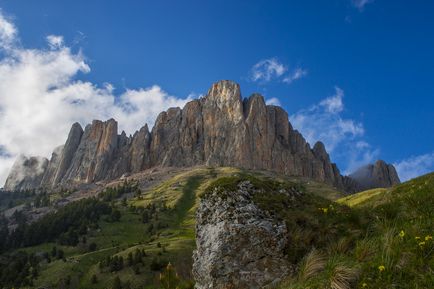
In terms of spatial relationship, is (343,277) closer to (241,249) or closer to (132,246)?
(241,249)

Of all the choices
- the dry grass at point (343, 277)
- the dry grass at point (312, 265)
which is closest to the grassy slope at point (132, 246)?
the dry grass at point (312, 265)

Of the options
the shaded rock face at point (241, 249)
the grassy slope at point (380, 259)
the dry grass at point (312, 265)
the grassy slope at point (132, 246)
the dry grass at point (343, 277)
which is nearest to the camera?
the grassy slope at point (380, 259)

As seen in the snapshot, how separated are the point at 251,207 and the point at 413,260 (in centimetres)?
611

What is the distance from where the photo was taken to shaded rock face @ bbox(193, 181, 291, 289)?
13555 mm

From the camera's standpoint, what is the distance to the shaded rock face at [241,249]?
13.6 metres

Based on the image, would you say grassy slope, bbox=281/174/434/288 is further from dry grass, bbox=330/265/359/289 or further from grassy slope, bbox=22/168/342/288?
grassy slope, bbox=22/168/342/288

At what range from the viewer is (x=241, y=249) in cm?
1397

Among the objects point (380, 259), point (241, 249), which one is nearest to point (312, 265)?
point (380, 259)

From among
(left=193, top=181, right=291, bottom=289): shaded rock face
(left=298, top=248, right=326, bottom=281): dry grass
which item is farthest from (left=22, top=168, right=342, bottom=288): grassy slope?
(left=298, top=248, right=326, bottom=281): dry grass

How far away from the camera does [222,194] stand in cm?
1562

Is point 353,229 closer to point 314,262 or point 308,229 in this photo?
point 308,229

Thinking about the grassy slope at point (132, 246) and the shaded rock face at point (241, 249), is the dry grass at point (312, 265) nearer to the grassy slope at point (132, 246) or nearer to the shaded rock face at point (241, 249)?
the shaded rock face at point (241, 249)

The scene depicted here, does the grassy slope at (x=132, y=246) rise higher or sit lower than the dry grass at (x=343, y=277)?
higher

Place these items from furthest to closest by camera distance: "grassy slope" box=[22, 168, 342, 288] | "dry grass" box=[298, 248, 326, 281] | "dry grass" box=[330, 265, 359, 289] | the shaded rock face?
"grassy slope" box=[22, 168, 342, 288] < the shaded rock face < "dry grass" box=[298, 248, 326, 281] < "dry grass" box=[330, 265, 359, 289]
